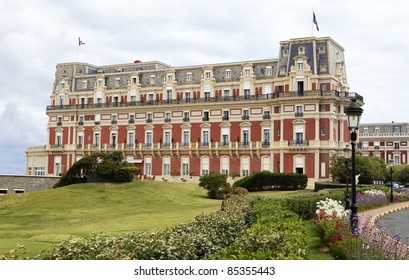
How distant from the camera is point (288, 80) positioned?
57.4 metres

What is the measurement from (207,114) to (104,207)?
27.2 meters

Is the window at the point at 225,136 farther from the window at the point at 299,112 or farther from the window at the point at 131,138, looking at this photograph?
the window at the point at 131,138

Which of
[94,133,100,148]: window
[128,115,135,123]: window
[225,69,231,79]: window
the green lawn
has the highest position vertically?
[225,69,231,79]: window

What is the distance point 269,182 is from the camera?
48125 millimetres

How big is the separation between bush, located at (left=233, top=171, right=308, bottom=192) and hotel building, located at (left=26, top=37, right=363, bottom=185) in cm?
583

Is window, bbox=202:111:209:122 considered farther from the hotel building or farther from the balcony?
the balcony

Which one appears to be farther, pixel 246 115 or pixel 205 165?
pixel 205 165

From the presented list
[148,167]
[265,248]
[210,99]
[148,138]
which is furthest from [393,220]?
[148,138]

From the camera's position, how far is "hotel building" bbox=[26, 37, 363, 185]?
5591 centimetres

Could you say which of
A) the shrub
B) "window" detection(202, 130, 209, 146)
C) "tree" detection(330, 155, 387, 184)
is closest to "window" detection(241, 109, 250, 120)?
"window" detection(202, 130, 209, 146)

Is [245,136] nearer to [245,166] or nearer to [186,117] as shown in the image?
[245,166]
